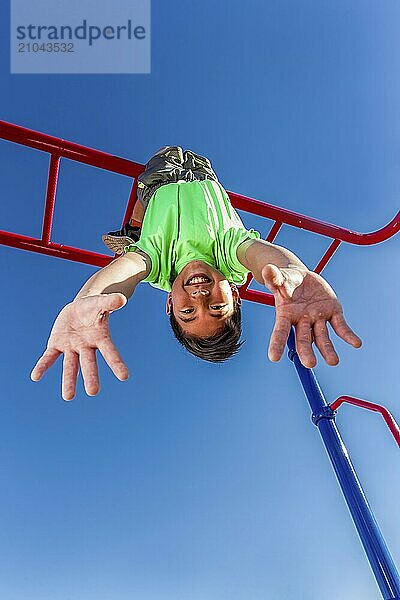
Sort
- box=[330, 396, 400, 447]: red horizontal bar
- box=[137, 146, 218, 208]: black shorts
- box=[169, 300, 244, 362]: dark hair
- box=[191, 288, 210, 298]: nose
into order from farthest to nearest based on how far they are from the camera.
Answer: box=[137, 146, 218, 208]: black shorts < box=[330, 396, 400, 447]: red horizontal bar < box=[169, 300, 244, 362]: dark hair < box=[191, 288, 210, 298]: nose

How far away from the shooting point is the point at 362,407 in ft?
6.37

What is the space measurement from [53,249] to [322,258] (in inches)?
46.9

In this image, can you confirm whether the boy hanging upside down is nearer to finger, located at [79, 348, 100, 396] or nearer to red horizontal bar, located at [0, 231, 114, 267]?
finger, located at [79, 348, 100, 396]

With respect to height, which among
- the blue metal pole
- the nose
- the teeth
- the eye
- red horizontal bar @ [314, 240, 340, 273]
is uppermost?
red horizontal bar @ [314, 240, 340, 273]

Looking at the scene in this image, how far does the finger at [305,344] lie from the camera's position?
1.08 m

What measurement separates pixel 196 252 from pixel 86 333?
0.72 m

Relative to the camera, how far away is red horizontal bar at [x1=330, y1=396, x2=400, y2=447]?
1875 millimetres

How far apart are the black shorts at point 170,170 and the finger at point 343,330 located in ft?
4.20

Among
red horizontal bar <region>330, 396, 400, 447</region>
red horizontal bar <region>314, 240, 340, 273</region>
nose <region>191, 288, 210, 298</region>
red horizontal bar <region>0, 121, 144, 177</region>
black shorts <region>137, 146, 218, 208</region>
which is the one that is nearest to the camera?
nose <region>191, 288, 210, 298</region>

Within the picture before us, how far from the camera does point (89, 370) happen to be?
110 centimetres

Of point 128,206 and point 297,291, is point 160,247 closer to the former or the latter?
point 128,206

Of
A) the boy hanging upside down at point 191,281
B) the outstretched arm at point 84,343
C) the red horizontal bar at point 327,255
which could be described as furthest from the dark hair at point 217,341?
the red horizontal bar at point 327,255

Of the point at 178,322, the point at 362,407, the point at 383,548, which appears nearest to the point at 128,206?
the point at 178,322

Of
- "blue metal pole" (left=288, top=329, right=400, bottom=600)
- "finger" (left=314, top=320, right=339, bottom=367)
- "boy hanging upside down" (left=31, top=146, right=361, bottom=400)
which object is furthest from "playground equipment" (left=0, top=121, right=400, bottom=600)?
"finger" (left=314, top=320, right=339, bottom=367)
